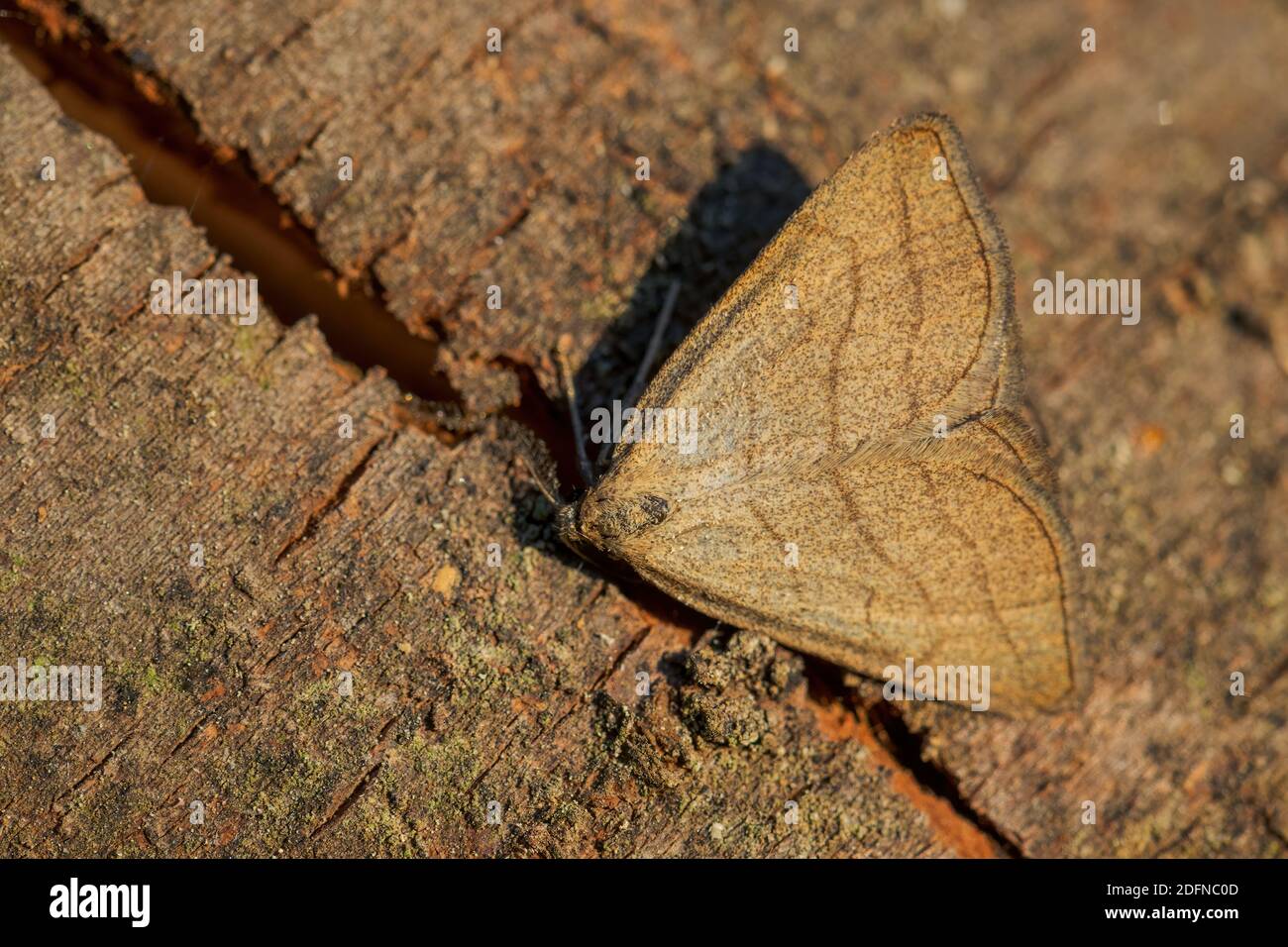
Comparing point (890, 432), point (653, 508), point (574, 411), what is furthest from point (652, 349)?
point (890, 432)

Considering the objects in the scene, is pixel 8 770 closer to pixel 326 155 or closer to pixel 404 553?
pixel 404 553

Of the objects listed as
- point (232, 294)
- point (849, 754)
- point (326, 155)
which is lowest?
point (849, 754)

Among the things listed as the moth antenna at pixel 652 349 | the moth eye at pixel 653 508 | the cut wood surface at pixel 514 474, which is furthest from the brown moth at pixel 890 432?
the cut wood surface at pixel 514 474

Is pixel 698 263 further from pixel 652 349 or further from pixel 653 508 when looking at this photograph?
pixel 653 508

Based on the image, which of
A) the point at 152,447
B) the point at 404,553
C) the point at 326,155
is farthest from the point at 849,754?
the point at 326,155

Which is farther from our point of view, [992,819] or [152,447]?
[992,819]

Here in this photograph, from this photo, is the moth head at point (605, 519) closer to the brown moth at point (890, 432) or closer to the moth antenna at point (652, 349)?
the brown moth at point (890, 432)
